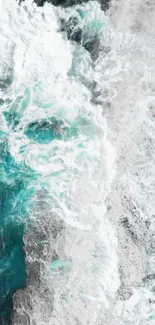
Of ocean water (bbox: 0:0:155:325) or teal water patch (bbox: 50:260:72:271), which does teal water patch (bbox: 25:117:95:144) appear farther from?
teal water patch (bbox: 50:260:72:271)

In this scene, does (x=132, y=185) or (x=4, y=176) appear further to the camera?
(x=4, y=176)

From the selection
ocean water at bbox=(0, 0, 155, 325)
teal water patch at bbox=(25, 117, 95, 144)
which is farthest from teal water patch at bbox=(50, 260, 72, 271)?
teal water patch at bbox=(25, 117, 95, 144)

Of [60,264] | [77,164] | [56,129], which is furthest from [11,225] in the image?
[56,129]

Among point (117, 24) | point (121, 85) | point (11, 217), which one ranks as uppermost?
point (117, 24)

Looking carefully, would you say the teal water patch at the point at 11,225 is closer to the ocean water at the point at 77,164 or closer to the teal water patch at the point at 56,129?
the ocean water at the point at 77,164

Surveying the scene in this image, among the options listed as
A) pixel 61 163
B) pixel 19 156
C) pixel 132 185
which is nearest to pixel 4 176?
pixel 19 156

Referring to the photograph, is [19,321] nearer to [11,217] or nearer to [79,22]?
[11,217]
